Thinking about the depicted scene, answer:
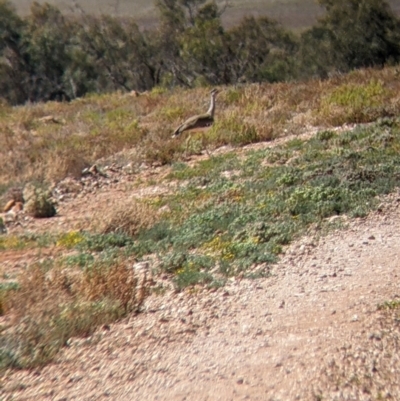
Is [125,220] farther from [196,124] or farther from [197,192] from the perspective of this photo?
[196,124]

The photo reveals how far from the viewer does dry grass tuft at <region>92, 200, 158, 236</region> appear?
308 inches

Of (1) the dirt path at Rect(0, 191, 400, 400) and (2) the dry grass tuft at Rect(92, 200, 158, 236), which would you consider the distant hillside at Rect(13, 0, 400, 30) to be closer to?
(2) the dry grass tuft at Rect(92, 200, 158, 236)

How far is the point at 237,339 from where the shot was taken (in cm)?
443

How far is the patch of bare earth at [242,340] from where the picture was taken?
12.5ft

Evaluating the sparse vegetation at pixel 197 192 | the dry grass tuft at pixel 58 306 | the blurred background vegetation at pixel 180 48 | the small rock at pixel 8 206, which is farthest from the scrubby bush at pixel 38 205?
the blurred background vegetation at pixel 180 48

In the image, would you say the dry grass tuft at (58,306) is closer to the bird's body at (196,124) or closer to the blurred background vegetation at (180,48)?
the bird's body at (196,124)

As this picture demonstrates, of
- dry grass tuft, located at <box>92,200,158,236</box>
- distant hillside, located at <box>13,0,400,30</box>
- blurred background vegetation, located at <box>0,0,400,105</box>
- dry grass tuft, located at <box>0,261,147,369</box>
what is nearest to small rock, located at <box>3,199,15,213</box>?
dry grass tuft, located at <box>92,200,158,236</box>

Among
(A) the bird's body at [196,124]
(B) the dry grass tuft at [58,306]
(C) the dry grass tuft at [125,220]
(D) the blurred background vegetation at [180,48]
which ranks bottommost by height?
(D) the blurred background vegetation at [180,48]

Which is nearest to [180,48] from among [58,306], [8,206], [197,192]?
[8,206]

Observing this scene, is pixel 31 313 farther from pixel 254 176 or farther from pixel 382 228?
Result: pixel 254 176

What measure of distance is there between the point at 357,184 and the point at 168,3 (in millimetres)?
29738

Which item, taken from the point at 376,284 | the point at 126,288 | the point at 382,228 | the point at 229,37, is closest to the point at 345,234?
the point at 382,228

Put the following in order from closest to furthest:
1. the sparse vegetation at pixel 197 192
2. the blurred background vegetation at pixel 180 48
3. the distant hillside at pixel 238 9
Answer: the sparse vegetation at pixel 197 192
the blurred background vegetation at pixel 180 48
the distant hillside at pixel 238 9

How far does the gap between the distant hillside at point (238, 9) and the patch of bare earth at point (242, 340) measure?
5514 centimetres
